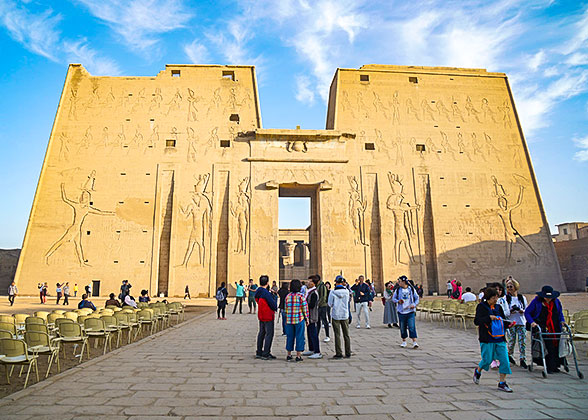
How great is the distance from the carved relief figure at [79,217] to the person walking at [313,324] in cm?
1958

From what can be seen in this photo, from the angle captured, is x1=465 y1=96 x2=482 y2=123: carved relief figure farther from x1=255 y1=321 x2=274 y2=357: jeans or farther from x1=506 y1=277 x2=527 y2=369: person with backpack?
x1=255 y1=321 x2=274 y2=357: jeans

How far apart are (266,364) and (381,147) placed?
21413 millimetres

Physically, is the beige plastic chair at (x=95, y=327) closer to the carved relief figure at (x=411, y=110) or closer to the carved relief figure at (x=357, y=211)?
the carved relief figure at (x=357, y=211)

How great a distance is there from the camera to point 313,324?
263 inches

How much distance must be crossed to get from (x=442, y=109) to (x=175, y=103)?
18.0 metres

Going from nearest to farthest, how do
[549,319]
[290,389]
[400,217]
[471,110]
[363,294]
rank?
[290,389]
[549,319]
[363,294]
[400,217]
[471,110]

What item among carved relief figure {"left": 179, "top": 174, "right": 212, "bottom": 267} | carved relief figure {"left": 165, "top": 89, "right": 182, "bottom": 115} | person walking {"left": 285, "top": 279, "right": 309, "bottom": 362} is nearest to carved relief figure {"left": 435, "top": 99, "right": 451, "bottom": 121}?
carved relief figure {"left": 179, "top": 174, "right": 212, "bottom": 267}

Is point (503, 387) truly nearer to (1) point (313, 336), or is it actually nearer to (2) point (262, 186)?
(1) point (313, 336)

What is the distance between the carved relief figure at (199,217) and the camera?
22875mm

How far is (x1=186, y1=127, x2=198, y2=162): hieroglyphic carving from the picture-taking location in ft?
79.9

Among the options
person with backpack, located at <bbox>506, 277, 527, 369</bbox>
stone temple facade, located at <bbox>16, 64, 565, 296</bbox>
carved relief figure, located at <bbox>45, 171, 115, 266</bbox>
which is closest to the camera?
person with backpack, located at <bbox>506, 277, 527, 369</bbox>

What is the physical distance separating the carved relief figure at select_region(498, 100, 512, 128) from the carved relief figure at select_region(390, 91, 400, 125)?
7.63 metres


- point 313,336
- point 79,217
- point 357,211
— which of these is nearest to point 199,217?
point 79,217

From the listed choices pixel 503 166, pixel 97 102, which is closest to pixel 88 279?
pixel 97 102
